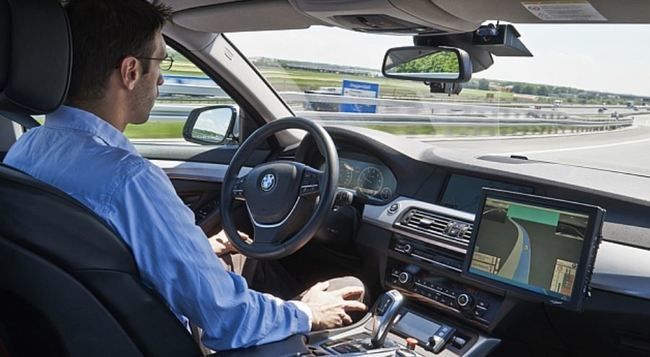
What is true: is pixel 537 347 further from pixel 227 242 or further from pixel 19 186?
pixel 19 186

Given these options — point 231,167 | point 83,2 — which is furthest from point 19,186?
point 231,167

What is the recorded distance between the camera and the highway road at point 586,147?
9.57ft

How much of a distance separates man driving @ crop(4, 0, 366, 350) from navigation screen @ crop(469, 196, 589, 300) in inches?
34.6

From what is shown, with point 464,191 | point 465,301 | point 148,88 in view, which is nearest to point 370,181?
point 464,191

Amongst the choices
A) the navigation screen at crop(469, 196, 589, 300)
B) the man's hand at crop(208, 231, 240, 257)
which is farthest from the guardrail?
the navigation screen at crop(469, 196, 589, 300)

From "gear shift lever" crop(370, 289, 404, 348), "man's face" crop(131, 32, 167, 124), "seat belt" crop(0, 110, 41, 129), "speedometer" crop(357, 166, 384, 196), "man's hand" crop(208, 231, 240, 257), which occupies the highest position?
"man's face" crop(131, 32, 167, 124)

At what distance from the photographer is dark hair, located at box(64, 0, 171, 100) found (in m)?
1.60

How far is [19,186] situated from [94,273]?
250mm

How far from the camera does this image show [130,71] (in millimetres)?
1628

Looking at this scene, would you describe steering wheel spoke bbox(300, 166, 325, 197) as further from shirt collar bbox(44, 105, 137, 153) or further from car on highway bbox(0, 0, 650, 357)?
shirt collar bbox(44, 105, 137, 153)

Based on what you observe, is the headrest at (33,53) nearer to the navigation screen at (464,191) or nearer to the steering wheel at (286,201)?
the steering wheel at (286,201)

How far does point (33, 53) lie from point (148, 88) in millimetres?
308

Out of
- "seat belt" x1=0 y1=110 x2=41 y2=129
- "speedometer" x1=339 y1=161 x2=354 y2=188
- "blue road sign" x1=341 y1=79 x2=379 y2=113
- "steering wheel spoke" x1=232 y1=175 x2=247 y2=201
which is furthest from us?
"blue road sign" x1=341 y1=79 x2=379 y2=113

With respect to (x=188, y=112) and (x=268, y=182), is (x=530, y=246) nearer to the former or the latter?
(x=268, y=182)
